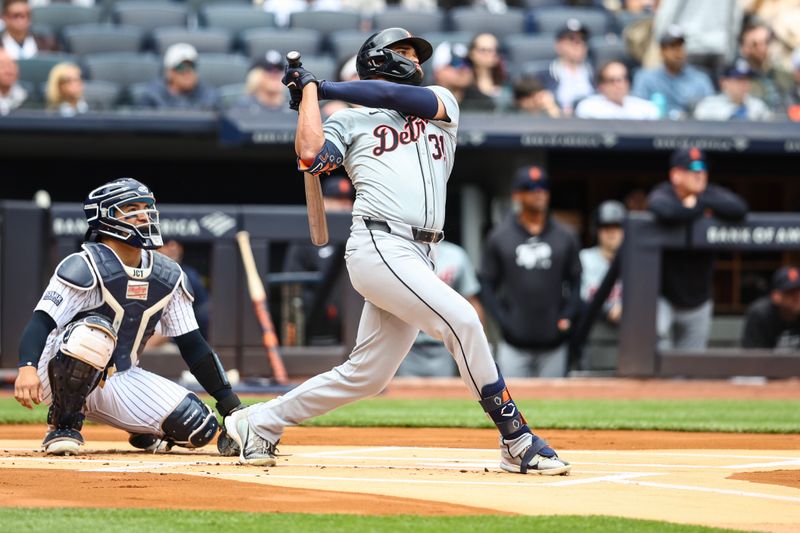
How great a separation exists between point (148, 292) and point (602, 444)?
2180mm

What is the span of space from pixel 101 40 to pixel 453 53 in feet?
11.1

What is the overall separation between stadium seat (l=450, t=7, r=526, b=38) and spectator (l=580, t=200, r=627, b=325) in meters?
3.09

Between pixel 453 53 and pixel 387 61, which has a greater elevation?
pixel 387 61

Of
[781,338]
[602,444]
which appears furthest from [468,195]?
[602,444]

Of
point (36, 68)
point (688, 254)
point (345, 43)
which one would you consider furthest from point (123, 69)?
point (688, 254)

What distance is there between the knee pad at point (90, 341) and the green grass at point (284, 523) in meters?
1.32

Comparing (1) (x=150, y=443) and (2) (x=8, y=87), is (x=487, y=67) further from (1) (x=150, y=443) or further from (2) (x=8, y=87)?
(1) (x=150, y=443)

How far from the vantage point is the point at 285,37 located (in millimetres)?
11688

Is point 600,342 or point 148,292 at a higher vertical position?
point 148,292

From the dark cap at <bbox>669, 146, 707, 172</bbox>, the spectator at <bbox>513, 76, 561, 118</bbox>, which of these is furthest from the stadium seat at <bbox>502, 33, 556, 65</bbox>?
the dark cap at <bbox>669, 146, 707, 172</bbox>

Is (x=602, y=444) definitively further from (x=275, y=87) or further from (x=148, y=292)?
(x=275, y=87)

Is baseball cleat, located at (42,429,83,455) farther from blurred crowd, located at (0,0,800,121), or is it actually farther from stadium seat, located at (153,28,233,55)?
stadium seat, located at (153,28,233,55)

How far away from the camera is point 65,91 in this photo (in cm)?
991

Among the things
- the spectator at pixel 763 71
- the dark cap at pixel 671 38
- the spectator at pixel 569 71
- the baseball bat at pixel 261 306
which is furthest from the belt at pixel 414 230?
the spectator at pixel 763 71
